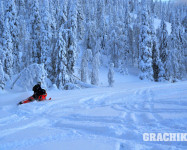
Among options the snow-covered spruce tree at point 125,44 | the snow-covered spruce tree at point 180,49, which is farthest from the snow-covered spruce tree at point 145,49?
the snow-covered spruce tree at point 125,44

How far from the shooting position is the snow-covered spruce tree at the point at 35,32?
23.1 metres

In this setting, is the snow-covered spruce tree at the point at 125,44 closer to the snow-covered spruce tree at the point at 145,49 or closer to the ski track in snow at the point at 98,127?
the snow-covered spruce tree at the point at 145,49

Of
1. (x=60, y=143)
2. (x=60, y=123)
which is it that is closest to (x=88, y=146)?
(x=60, y=143)

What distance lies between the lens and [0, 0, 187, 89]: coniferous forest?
15.5 m

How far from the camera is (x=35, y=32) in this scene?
77.0 ft

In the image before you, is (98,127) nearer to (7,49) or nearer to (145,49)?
(7,49)

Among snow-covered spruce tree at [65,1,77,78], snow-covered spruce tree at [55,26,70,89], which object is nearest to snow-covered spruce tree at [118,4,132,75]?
snow-covered spruce tree at [65,1,77,78]

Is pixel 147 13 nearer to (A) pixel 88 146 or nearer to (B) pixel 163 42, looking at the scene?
(B) pixel 163 42

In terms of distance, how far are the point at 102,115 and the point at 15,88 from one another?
15225 mm

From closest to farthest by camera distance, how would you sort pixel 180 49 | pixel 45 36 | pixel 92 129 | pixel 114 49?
pixel 92 129 < pixel 45 36 < pixel 180 49 < pixel 114 49

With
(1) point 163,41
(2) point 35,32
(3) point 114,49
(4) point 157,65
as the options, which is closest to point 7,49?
(2) point 35,32

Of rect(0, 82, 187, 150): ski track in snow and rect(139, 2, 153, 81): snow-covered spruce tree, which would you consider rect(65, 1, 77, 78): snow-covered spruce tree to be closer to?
rect(0, 82, 187, 150): ski track in snow

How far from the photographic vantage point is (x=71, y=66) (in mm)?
16234

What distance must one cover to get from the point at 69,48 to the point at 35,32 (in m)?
10.5
